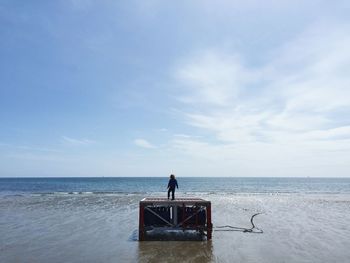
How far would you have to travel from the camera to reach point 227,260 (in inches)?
492

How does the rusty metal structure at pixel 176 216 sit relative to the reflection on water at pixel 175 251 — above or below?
above

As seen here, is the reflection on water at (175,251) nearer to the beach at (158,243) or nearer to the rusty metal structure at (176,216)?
the beach at (158,243)

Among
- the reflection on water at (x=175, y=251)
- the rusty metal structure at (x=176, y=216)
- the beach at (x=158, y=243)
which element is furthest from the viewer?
the rusty metal structure at (x=176, y=216)

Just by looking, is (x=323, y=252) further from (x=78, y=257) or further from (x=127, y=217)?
(x=127, y=217)

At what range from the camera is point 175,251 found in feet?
45.2

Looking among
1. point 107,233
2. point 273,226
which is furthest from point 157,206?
point 273,226

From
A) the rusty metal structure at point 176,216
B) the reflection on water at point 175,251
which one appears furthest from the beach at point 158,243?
the rusty metal structure at point 176,216

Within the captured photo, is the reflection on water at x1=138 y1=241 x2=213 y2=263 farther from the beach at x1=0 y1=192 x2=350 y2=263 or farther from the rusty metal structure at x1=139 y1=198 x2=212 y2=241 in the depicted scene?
the rusty metal structure at x1=139 y1=198 x2=212 y2=241

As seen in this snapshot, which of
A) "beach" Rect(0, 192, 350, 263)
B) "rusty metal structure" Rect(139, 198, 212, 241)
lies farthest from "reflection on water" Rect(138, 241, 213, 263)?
"rusty metal structure" Rect(139, 198, 212, 241)

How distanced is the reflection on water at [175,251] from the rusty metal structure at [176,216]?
1.12 m

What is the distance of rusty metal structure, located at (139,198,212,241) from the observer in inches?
651

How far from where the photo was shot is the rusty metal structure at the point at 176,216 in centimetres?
1653

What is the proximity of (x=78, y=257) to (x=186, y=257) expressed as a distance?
405 cm

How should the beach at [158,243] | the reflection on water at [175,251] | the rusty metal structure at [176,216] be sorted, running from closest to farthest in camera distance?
the reflection on water at [175,251]
the beach at [158,243]
the rusty metal structure at [176,216]
